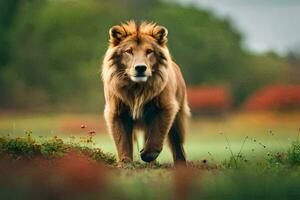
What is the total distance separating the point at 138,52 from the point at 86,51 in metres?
19.9

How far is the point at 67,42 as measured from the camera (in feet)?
102

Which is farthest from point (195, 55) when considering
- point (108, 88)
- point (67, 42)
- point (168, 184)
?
→ point (168, 184)

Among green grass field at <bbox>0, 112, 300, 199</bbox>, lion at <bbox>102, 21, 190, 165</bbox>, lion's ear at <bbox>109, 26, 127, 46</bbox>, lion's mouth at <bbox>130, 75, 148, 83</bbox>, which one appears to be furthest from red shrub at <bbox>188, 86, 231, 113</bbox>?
lion's mouth at <bbox>130, 75, 148, 83</bbox>

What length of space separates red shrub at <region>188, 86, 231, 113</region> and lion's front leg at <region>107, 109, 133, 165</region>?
1404cm

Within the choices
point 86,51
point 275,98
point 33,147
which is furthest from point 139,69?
point 86,51

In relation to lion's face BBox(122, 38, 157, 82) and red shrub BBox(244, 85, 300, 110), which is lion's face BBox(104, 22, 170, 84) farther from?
red shrub BBox(244, 85, 300, 110)

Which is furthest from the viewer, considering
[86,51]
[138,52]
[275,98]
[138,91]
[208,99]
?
[86,51]

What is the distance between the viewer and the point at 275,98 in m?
22.1

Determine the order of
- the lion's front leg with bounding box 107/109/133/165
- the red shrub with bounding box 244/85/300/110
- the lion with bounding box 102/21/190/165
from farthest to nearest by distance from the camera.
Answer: the red shrub with bounding box 244/85/300/110 < the lion's front leg with bounding box 107/109/133/165 < the lion with bounding box 102/21/190/165

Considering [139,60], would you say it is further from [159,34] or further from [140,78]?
[159,34]

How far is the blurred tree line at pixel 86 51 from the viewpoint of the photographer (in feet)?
84.0

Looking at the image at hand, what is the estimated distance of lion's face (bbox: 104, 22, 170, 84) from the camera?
9.99 metres

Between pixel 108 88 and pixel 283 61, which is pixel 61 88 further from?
pixel 108 88

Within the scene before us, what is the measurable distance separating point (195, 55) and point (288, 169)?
18.5 meters
